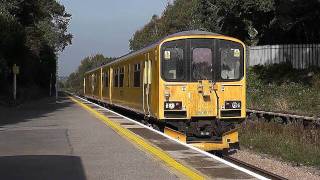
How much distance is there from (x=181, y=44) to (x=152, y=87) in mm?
1567

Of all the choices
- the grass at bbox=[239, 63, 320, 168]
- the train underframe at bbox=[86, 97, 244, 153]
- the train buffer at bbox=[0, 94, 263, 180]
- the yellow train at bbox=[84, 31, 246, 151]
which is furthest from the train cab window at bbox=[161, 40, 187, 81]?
the grass at bbox=[239, 63, 320, 168]

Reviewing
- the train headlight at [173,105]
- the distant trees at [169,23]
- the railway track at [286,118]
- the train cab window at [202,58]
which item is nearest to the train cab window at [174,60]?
the train cab window at [202,58]

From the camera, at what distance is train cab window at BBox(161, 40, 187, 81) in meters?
15.5

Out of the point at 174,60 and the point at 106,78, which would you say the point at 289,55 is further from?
the point at 174,60

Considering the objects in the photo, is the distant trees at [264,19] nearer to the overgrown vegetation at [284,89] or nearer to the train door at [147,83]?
the overgrown vegetation at [284,89]

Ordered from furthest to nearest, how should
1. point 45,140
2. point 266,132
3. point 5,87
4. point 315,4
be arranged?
point 5,87
point 315,4
point 266,132
point 45,140

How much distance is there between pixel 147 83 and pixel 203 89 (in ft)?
7.88

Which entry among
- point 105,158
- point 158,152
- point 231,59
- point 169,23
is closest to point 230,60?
point 231,59

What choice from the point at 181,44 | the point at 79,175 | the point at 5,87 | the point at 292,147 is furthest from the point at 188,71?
the point at 5,87

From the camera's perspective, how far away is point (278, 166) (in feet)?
46.0

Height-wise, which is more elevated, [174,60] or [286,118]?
[174,60]

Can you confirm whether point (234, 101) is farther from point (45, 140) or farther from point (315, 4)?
point (315, 4)

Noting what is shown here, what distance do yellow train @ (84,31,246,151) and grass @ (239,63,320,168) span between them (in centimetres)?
172

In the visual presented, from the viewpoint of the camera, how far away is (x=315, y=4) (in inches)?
1254
